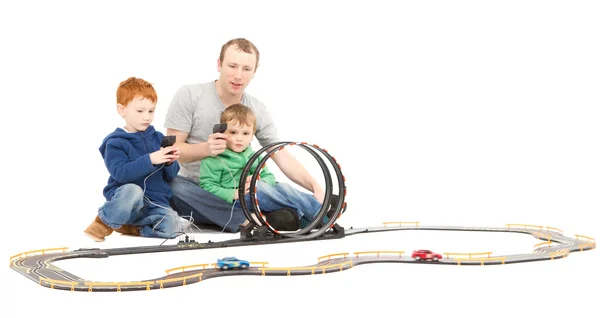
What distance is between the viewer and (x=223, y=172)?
21.1 feet

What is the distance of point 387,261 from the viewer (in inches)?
201

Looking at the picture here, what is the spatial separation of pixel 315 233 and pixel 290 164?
2.43 ft

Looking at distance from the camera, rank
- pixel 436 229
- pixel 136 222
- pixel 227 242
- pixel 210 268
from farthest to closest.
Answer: pixel 436 229 → pixel 136 222 → pixel 227 242 → pixel 210 268

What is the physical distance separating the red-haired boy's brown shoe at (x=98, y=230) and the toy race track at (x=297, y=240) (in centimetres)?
56

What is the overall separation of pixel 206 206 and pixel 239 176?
0.31m

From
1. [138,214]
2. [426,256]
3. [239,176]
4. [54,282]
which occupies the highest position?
[239,176]

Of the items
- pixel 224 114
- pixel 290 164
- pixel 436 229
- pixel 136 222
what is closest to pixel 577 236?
pixel 436 229

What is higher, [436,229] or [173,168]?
[173,168]

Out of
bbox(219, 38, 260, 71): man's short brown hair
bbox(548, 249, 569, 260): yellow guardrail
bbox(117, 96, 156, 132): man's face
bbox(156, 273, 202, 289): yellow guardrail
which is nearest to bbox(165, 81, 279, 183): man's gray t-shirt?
bbox(219, 38, 260, 71): man's short brown hair

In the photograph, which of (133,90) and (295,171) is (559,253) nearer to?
(295,171)

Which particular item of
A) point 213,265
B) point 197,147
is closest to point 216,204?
point 197,147

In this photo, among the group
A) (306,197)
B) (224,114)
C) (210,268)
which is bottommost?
(210,268)

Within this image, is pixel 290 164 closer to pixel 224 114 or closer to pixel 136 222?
pixel 224 114

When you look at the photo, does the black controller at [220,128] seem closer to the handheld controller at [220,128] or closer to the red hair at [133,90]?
the handheld controller at [220,128]
